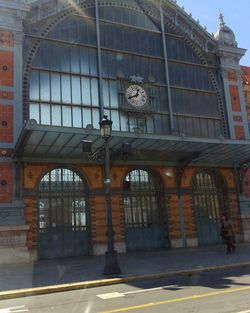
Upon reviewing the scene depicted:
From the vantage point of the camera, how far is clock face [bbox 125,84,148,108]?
73.0 feet

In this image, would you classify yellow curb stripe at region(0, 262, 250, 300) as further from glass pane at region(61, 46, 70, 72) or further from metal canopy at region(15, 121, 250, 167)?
glass pane at region(61, 46, 70, 72)

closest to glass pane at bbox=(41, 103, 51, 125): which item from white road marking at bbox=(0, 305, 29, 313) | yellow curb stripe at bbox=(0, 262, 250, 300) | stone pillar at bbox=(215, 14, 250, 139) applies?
yellow curb stripe at bbox=(0, 262, 250, 300)

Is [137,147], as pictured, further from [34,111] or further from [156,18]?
[156,18]

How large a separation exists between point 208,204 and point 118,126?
7.26 meters

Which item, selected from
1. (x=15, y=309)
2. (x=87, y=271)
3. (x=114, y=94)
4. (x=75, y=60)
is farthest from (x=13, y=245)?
(x=75, y=60)

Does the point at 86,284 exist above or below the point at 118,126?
below

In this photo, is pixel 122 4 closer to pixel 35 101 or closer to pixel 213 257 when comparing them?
pixel 35 101

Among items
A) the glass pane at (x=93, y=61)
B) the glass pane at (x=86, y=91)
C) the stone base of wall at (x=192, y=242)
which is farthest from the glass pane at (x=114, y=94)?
the stone base of wall at (x=192, y=242)

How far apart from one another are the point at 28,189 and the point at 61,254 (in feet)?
11.7

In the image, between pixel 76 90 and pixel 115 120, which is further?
pixel 115 120

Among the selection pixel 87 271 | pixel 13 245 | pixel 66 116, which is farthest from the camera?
pixel 66 116

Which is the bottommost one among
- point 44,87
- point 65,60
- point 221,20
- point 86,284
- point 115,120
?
point 86,284

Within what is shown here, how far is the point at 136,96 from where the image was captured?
73.9ft

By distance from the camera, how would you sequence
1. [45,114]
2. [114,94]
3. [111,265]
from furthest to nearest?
[114,94], [45,114], [111,265]
